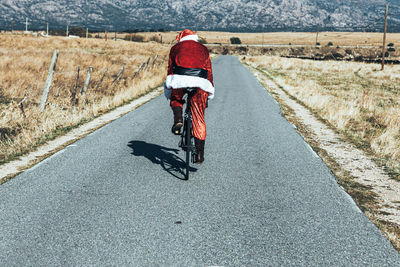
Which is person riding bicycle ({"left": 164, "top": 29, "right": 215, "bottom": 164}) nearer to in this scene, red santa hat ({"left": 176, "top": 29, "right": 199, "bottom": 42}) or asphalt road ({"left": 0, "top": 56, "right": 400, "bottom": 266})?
red santa hat ({"left": 176, "top": 29, "right": 199, "bottom": 42})

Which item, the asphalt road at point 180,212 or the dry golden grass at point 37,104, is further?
the dry golden grass at point 37,104

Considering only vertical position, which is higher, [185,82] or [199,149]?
[185,82]

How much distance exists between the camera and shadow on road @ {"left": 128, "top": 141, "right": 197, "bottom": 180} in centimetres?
653

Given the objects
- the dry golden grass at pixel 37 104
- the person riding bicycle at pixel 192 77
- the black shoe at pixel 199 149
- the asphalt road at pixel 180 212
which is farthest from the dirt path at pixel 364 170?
the dry golden grass at pixel 37 104

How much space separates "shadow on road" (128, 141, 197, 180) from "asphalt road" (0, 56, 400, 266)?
0.02 m

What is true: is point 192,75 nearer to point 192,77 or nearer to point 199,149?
point 192,77

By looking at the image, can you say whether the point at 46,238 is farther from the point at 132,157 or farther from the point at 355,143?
the point at 355,143

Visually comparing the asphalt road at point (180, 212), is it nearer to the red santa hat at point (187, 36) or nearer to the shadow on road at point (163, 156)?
the shadow on road at point (163, 156)

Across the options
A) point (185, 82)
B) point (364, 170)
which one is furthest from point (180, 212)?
point (364, 170)

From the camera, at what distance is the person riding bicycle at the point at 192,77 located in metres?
5.72

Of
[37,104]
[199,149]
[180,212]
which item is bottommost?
[180,212]

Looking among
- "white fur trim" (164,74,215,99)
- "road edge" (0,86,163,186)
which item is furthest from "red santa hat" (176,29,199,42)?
"road edge" (0,86,163,186)

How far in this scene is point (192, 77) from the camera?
18.8 feet

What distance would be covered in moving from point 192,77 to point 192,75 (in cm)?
4
